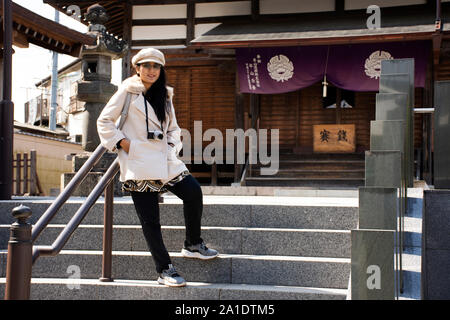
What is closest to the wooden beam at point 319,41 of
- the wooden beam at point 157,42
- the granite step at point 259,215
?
the wooden beam at point 157,42

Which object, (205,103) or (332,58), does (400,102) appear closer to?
(332,58)

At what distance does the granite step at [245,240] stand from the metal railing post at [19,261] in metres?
1.93

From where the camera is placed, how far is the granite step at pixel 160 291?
454 centimetres

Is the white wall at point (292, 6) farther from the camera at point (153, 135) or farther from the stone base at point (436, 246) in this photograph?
the stone base at point (436, 246)

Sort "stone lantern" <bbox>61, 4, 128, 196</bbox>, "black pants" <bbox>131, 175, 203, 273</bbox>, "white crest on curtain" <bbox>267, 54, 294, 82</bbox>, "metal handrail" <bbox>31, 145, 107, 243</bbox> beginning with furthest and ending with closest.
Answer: "white crest on curtain" <bbox>267, 54, 294, 82</bbox>, "stone lantern" <bbox>61, 4, 128, 196</bbox>, "black pants" <bbox>131, 175, 203, 273</bbox>, "metal handrail" <bbox>31, 145, 107, 243</bbox>

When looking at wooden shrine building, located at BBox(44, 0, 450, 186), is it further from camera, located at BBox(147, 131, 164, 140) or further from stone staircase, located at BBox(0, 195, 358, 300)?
camera, located at BBox(147, 131, 164, 140)

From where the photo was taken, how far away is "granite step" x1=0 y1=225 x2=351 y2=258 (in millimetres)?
5145

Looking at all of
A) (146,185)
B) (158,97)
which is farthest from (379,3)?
(146,185)

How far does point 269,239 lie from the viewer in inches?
209

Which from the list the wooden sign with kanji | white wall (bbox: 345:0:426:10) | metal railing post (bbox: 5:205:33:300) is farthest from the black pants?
white wall (bbox: 345:0:426:10)

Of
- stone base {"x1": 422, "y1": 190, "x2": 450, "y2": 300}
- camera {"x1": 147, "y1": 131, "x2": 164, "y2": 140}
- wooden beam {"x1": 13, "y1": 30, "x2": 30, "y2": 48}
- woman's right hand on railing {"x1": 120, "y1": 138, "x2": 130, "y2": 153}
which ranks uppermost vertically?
wooden beam {"x1": 13, "y1": 30, "x2": 30, "y2": 48}

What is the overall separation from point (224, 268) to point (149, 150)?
1.32m

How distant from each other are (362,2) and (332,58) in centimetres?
184
